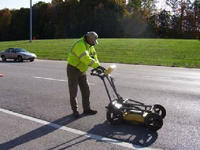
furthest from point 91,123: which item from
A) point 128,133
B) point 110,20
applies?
point 110,20

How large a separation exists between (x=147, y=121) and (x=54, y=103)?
313 cm

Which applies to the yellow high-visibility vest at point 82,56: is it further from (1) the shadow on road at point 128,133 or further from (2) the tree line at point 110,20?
(2) the tree line at point 110,20

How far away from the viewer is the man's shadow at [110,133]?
500cm

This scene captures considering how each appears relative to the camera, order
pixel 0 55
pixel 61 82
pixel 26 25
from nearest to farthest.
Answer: pixel 61 82 → pixel 0 55 → pixel 26 25

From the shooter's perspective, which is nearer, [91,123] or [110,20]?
[91,123]

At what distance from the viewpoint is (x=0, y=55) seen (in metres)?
26.3

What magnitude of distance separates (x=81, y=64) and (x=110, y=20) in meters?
62.6

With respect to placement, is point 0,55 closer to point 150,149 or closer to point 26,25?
point 150,149

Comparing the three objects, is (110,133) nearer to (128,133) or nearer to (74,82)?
(128,133)

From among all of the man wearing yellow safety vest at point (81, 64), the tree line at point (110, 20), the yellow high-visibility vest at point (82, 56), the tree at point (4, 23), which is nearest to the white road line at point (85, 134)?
the man wearing yellow safety vest at point (81, 64)

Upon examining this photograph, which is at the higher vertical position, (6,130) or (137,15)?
(137,15)

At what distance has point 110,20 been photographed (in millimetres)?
67750

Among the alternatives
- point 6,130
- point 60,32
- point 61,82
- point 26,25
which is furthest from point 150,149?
point 26,25

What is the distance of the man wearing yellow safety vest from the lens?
6016 mm
